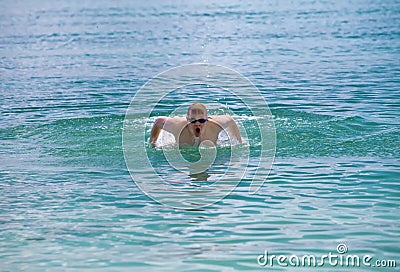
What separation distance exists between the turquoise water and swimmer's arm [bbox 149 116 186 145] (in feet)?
2.05

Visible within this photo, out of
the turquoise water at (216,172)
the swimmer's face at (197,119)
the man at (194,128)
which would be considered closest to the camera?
the turquoise water at (216,172)

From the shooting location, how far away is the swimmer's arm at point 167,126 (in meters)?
13.2

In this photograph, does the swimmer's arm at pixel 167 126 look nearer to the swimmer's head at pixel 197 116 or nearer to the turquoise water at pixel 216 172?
the swimmer's head at pixel 197 116

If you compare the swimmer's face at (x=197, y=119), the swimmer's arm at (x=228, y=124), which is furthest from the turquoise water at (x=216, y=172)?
the swimmer's face at (x=197, y=119)

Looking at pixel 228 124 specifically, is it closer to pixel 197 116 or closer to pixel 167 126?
pixel 197 116

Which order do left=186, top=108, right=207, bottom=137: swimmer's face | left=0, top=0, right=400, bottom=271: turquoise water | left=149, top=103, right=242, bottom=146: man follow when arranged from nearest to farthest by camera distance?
left=0, top=0, right=400, bottom=271: turquoise water < left=186, top=108, right=207, bottom=137: swimmer's face < left=149, top=103, right=242, bottom=146: man

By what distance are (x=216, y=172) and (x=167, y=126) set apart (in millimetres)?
1578

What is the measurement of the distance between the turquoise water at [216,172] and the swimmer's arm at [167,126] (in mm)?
625

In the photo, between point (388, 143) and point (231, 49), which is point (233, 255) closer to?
point (388, 143)

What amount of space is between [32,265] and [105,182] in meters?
3.03

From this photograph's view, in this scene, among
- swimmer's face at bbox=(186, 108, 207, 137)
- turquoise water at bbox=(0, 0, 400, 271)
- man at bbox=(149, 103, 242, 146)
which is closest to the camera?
turquoise water at bbox=(0, 0, 400, 271)

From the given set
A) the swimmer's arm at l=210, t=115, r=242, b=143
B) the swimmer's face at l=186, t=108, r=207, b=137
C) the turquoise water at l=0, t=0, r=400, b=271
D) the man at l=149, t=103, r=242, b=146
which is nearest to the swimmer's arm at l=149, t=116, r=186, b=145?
the man at l=149, t=103, r=242, b=146

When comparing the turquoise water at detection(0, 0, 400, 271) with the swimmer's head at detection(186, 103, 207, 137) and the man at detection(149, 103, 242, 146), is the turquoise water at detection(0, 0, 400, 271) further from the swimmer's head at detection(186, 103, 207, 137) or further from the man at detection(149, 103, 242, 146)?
the swimmer's head at detection(186, 103, 207, 137)

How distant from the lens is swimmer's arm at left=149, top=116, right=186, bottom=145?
13.2 metres
